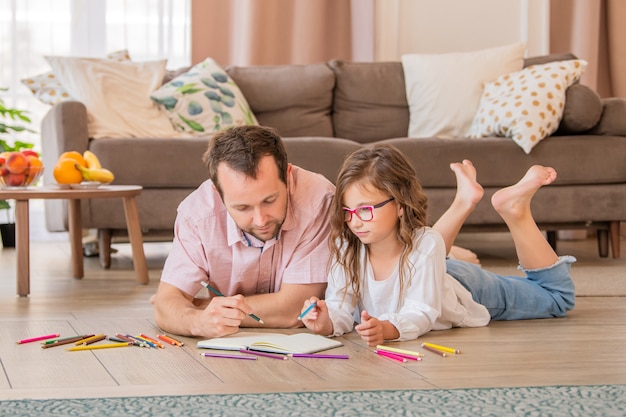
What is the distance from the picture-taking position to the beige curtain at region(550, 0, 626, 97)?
4.84 metres

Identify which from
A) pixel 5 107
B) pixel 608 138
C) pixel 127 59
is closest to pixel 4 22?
pixel 5 107

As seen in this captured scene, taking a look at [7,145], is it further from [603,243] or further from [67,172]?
[603,243]

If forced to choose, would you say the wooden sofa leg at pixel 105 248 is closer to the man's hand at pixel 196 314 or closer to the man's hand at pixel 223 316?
the man's hand at pixel 196 314

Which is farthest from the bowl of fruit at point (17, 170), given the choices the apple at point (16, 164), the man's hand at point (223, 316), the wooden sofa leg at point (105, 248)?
the man's hand at point (223, 316)

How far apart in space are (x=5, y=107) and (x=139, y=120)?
111 centimetres

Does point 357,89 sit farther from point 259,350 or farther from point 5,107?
point 259,350

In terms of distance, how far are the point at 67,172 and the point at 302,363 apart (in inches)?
59.7

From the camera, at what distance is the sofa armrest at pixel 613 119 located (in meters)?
3.73

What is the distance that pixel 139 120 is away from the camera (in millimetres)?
3824

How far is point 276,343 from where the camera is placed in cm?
192

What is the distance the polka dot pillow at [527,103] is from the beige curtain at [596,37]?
3.23ft

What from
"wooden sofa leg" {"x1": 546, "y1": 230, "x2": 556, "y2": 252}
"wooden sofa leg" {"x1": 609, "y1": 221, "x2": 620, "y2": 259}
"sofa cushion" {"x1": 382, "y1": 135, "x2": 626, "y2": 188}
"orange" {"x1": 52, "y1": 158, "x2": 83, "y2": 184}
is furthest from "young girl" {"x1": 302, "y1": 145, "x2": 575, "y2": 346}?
"wooden sofa leg" {"x1": 546, "y1": 230, "x2": 556, "y2": 252}

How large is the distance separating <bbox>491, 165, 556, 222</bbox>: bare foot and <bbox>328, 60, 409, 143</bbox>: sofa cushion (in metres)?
1.91

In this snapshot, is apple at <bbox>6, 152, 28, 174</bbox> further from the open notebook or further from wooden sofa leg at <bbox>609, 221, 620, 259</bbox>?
wooden sofa leg at <bbox>609, 221, 620, 259</bbox>
